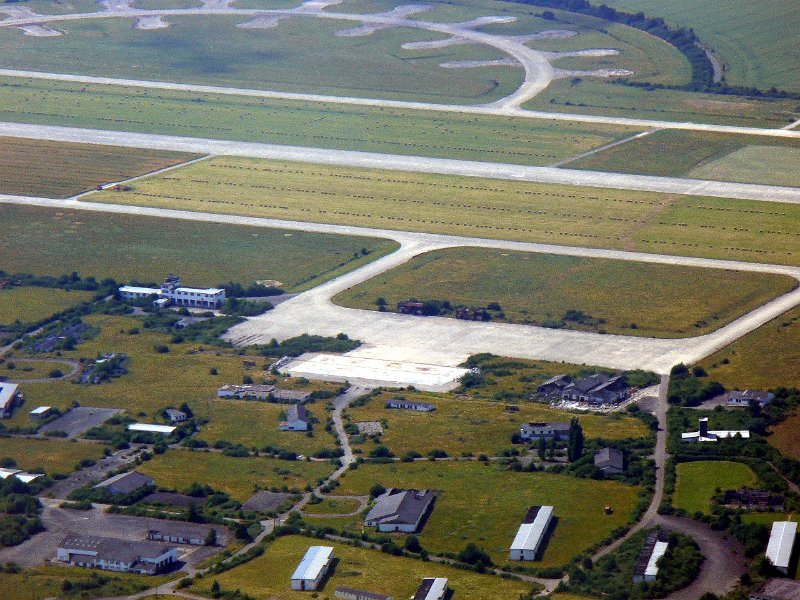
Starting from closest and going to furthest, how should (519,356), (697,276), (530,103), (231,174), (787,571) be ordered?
(787,571) → (519,356) → (697,276) → (231,174) → (530,103)

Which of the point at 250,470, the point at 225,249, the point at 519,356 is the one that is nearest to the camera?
the point at 250,470

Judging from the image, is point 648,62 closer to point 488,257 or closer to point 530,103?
point 530,103

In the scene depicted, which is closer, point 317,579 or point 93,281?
point 317,579

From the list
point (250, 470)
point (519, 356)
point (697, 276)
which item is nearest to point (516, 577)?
point (250, 470)

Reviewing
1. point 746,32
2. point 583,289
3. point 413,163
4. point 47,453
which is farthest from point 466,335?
point 746,32

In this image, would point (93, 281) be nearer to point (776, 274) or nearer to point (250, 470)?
point (250, 470)

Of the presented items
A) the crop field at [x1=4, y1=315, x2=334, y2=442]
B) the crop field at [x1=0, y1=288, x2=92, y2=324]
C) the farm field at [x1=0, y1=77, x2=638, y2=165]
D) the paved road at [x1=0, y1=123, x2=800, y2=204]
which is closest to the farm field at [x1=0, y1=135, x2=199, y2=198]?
the paved road at [x1=0, y1=123, x2=800, y2=204]
